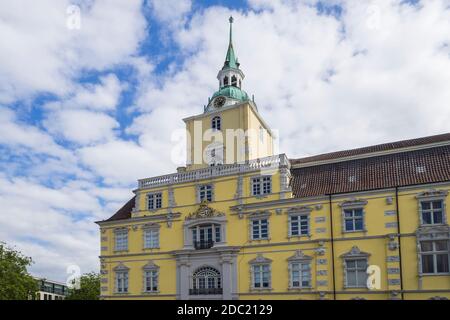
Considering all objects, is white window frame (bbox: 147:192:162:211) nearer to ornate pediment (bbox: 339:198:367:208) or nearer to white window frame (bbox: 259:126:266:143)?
white window frame (bbox: 259:126:266:143)

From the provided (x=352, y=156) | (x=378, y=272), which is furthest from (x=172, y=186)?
(x=378, y=272)

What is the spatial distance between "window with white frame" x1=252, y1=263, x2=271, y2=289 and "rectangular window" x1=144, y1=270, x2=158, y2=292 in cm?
877

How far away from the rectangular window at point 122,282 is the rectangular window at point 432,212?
24667mm

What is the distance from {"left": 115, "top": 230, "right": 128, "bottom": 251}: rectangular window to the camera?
42156 mm

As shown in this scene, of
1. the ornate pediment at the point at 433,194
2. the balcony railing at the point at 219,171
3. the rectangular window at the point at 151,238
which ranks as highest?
the balcony railing at the point at 219,171

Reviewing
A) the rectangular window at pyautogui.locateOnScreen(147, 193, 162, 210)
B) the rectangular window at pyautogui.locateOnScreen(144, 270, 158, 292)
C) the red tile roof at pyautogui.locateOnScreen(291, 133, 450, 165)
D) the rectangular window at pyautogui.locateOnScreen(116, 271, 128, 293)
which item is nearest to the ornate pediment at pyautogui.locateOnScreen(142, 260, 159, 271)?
the rectangular window at pyautogui.locateOnScreen(144, 270, 158, 292)

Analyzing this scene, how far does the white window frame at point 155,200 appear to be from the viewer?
4150 centimetres

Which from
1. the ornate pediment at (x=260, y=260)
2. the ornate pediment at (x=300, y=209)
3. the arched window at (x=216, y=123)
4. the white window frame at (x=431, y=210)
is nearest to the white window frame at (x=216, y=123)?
the arched window at (x=216, y=123)

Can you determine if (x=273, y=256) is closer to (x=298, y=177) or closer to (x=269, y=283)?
(x=269, y=283)

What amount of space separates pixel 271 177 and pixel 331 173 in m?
4.64

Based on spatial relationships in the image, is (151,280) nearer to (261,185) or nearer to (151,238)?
(151,238)

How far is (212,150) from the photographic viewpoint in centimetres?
4547

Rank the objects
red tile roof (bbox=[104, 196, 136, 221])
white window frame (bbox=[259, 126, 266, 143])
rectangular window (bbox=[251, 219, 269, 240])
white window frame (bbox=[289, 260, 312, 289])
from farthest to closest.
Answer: white window frame (bbox=[259, 126, 266, 143])
red tile roof (bbox=[104, 196, 136, 221])
rectangular window (bbox=[251, 219, 269, 240])
white window frame (bbox=[289, 260, 312, 289])

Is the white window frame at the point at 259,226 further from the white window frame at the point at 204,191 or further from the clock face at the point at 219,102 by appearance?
the clock face at the point at 219,102
